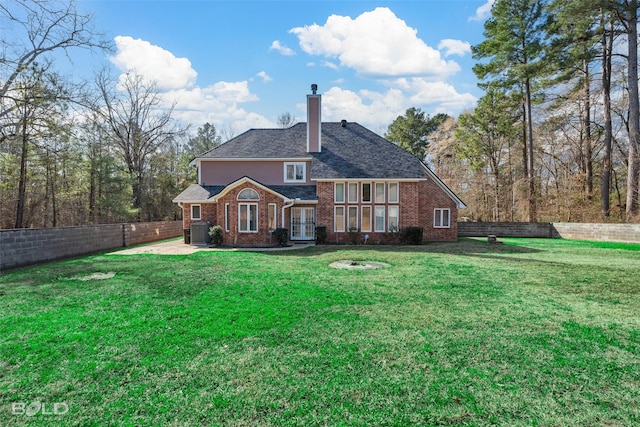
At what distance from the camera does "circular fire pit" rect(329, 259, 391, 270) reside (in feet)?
31.5

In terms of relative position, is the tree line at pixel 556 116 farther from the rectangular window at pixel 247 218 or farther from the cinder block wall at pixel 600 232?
the rectangular window at pixel 247 218

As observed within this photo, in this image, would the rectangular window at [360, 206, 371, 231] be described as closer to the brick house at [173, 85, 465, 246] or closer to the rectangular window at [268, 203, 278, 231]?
the brick house at [173, 85, 465, 246]

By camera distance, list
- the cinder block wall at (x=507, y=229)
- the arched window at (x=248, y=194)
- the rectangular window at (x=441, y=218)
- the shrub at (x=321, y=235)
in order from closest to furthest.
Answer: the arched window at (x=248, y=194)
the shrub at (x=321, y=235)
the rectangular window at (x=441, y=218)
the cinder block wall at (x=507, y=229)

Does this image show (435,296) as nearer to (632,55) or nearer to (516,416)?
(516,416)

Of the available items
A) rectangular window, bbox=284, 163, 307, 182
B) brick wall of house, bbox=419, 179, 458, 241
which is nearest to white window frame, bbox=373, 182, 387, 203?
brick wall of house, bbox=419, 179, 458, 241

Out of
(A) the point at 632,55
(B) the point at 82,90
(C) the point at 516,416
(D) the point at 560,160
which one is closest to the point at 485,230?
(D) the point at 560,160

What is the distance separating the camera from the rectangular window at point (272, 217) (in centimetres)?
1597

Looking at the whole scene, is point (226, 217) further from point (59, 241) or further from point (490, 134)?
point (490, 134)

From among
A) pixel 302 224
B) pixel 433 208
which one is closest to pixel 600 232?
pixel 433 208

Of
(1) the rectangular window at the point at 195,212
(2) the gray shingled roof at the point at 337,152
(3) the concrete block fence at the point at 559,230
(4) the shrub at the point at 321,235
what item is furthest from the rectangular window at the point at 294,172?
(3) the concrete block fence at the point at 559,230

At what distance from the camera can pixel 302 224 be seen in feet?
57.7

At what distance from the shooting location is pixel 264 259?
11.4m

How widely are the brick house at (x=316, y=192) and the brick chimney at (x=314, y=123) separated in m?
0.06

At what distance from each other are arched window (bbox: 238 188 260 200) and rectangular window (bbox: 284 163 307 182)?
334 cm
